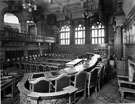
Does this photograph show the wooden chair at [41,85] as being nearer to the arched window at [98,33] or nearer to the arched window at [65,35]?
the arched window at [98,33]

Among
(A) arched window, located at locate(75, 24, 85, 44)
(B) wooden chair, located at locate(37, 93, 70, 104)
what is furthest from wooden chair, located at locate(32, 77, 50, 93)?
(A) arched window, located at locate(75, 24, 85, 44)

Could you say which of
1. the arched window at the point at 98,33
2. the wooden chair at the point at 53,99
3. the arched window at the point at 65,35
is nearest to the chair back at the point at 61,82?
the wooden chair at the point at 53,99

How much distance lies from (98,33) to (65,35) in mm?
4794

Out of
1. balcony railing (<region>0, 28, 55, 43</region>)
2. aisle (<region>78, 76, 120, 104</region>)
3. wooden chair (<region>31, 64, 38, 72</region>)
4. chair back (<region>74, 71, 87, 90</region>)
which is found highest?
balcony railing (<region>0, 28, 55, 43</region>)

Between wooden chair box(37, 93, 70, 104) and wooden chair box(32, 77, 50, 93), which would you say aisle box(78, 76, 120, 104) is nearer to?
wooden chair box(37, 93, 70, 104)

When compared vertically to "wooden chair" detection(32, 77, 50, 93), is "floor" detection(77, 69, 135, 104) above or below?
below

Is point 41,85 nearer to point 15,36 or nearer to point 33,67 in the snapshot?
point 33,67

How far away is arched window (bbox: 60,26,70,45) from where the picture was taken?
15.4m

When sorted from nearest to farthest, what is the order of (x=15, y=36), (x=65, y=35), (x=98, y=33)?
(x=15, y=36), (x=98, y=33), (x=65, y=35)

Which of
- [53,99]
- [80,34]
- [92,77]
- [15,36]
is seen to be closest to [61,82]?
[53,99]

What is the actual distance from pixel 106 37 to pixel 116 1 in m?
4.04

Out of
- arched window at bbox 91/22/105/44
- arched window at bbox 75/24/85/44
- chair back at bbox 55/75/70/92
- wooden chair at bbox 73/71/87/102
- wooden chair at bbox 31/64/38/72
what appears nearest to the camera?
chair back at bbox 55/75/70/92

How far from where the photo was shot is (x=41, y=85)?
8.70 ft

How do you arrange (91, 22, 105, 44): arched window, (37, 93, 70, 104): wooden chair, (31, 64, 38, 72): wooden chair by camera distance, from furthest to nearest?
(91, 22, 105, 44): arched window, (31, 64, 38, 72): wooden chair, (37, 93, 70, 104): wooden chair
